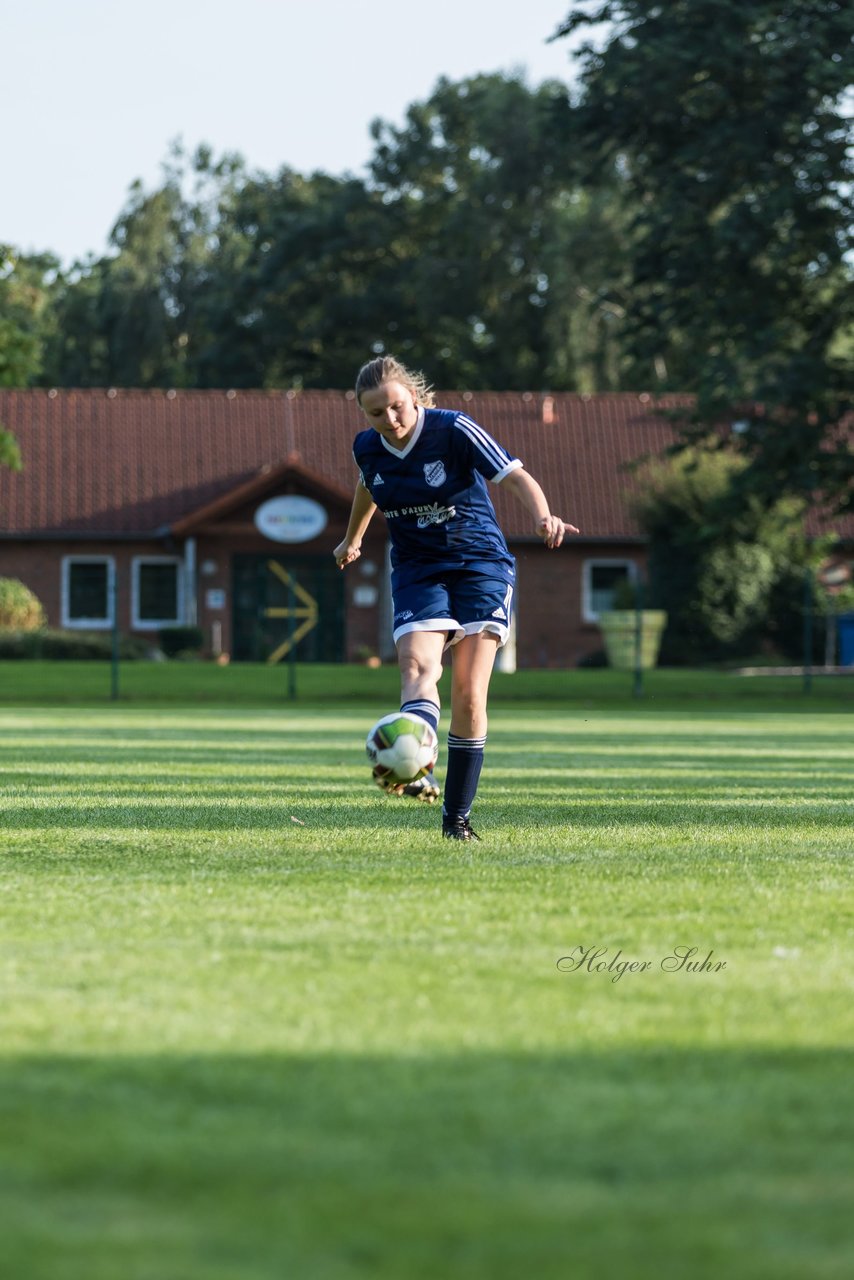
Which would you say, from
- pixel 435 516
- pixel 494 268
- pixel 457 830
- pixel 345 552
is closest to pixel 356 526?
pixel 345 552

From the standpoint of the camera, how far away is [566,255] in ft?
179

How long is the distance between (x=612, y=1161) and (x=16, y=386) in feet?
90.9

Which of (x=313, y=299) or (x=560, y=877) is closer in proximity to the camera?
(x=560, y=877)

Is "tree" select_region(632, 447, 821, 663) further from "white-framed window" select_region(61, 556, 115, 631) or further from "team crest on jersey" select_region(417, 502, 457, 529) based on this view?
"team crest on jersey" select_region(417, 502, 457, 529)

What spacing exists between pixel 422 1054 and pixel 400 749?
3271mm

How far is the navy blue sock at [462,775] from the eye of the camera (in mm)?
7559

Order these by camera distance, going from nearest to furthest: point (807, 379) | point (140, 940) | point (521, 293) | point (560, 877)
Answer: point (140, 940), point (560, 877), point (807, 379), point (521, 293)

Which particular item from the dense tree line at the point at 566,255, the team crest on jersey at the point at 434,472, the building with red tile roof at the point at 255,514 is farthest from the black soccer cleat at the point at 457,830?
the building with red tile roof at the point at 255,514

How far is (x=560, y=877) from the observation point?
6168 mm

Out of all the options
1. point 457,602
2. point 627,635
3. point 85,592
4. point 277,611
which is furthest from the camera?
point 85,592

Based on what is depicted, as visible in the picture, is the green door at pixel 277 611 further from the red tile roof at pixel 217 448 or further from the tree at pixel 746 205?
the tree at pixel 746 205

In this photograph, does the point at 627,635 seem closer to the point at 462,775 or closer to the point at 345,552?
the point at 345,552

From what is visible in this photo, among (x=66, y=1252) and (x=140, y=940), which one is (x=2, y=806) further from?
(x=66, y=1252)

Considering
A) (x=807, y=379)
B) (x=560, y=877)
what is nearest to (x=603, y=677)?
(x=807, y=379)
